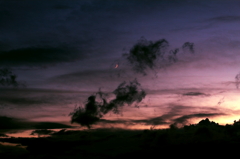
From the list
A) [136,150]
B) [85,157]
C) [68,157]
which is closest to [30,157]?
[68,157]

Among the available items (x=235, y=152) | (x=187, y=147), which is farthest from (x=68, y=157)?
(x=235, y=152)

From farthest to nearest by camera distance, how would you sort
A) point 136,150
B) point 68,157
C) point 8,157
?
point 136,150
point 68,157
point 8,157

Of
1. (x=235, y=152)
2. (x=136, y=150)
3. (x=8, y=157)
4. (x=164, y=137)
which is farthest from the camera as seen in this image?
(x=164, y=137)

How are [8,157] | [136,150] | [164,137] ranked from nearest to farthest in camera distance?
[8,157], [136,150], [164,137]

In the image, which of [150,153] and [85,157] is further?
[150,153]

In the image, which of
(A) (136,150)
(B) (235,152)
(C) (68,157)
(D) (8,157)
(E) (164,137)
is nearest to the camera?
(D) (8,157)

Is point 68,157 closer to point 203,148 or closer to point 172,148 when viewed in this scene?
point 172,148

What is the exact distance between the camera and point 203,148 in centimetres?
14788

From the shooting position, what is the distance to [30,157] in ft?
387

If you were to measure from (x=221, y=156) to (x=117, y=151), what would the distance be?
5666 centimetres

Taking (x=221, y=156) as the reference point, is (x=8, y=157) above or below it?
above

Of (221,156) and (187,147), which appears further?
(187,147)

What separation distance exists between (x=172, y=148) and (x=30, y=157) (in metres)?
82.3

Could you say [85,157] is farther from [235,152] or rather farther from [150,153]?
[235,152]
